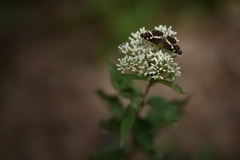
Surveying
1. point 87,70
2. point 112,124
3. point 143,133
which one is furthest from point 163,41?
point 87,70

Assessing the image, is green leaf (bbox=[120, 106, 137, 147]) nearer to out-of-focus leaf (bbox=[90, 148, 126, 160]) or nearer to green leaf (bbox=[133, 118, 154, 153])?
green leaf (bbox=[133, 118, 154, 153])

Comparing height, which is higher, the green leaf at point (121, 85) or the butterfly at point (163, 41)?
the butterfly at point (163, 41)

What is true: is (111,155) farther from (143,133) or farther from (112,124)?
(143,133)

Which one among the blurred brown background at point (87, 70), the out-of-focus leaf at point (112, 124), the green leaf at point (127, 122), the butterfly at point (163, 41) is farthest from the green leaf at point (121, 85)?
the blurred brown background at point (87, 70)

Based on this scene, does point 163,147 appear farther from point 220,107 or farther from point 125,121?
point 125,121

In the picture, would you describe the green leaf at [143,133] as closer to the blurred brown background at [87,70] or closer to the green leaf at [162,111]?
the green leaf at [162,111]

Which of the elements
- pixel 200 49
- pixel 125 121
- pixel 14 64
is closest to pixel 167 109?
pixel 125 121

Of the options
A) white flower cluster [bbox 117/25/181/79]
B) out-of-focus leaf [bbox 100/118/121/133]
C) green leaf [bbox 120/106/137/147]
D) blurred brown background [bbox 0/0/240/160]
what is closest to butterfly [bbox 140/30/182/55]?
white flower cluster [bbox 117/25/181/79]

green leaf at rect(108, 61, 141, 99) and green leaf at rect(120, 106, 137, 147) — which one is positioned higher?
green leaf at rect(108, 61, 141, 99)
